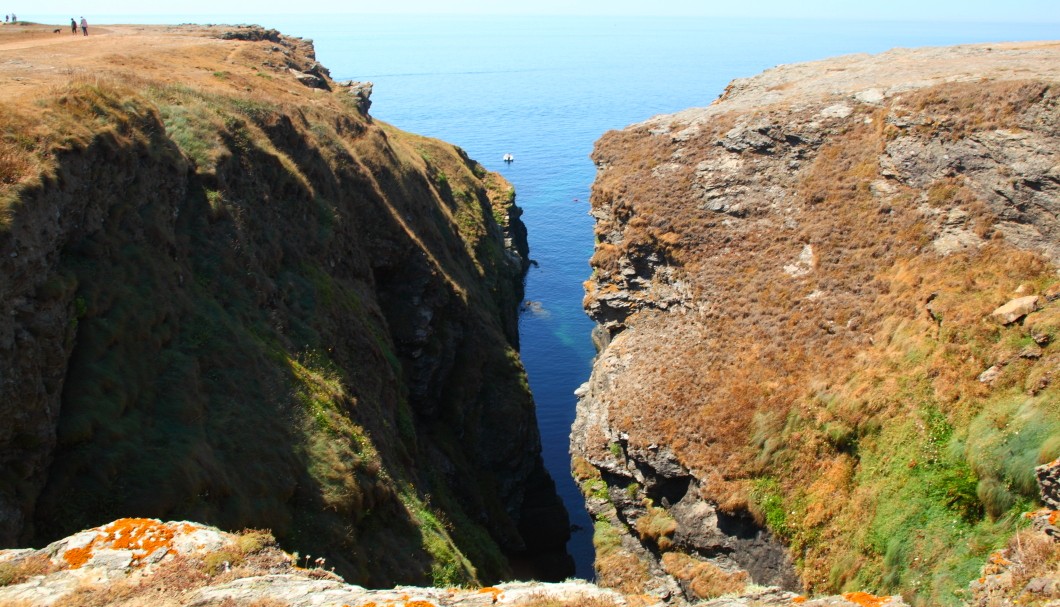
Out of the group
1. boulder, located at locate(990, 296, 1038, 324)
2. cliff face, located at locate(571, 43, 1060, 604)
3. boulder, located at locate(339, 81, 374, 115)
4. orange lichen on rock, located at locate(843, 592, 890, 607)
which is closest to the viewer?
orange lichen on rock, located at locate(843, 592, 890, 607)

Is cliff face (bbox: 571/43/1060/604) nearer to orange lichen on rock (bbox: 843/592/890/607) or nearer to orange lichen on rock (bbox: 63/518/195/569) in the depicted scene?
orange lichen on rock (bbox: 843/592/890/607)

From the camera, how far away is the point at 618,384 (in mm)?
34031

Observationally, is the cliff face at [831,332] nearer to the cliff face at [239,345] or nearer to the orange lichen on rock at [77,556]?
the cliff face at [239,345]

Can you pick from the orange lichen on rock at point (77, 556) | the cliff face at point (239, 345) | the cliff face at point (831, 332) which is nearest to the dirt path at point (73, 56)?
the cliff face at point (239, 345)

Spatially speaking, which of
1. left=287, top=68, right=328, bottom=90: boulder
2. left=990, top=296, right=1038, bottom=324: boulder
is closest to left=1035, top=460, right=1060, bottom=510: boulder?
left=990, top=296, right=1038, bottom=324: boulder

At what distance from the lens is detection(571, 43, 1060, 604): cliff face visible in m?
21.1

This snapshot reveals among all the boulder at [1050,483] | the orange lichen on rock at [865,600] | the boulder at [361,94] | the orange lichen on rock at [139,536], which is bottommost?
the orange lichen on rock at [865,600]

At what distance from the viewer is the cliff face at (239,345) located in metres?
18.4

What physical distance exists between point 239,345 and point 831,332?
931 inches

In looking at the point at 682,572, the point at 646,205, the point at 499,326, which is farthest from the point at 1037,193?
the point at 499,326

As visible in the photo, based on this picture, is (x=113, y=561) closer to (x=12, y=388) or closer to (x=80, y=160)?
(x=12, y=388)

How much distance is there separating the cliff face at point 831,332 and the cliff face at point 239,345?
34.7ft

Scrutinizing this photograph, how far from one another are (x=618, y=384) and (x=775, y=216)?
11.7 metres

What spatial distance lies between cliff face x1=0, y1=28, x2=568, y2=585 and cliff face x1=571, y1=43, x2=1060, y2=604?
416 inches
